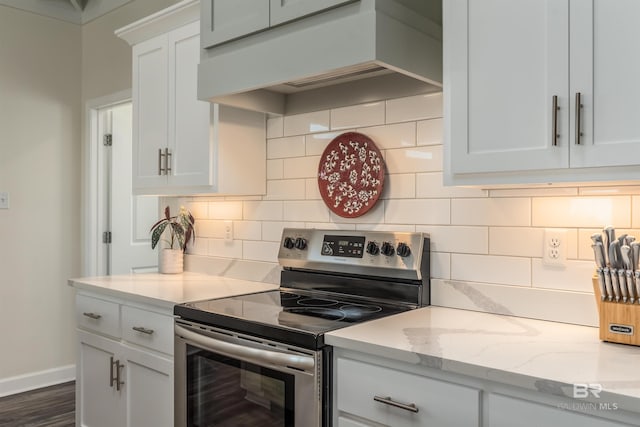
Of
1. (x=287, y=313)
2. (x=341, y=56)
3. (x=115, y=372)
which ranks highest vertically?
(x=341, y=56)

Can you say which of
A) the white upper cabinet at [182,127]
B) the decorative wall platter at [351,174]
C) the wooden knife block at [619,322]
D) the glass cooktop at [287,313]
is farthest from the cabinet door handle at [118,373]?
the wooden knife block at [619,322]

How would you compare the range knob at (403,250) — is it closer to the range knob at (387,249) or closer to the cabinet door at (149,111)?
the range knob at (387,249)

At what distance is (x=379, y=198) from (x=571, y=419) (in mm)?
1193

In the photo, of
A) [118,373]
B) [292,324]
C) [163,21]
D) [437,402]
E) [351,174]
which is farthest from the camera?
[163,21]

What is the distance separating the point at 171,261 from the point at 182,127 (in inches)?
29.6

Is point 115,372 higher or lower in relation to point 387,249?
lower

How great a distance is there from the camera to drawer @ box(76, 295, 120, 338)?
7.82ft

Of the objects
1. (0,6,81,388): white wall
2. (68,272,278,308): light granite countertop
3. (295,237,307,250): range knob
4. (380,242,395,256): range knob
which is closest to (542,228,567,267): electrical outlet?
(380,242,395,256): range knob

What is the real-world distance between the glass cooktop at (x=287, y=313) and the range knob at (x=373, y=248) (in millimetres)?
191

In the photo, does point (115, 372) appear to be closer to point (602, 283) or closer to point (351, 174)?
point (351, 174)

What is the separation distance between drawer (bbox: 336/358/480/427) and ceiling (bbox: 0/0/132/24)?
10.1ft

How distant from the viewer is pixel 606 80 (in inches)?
52.4

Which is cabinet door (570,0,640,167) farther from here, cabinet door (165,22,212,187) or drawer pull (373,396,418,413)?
cabinet door (165,22,212,187)

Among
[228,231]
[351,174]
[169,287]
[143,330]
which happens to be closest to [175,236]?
[228,231]
